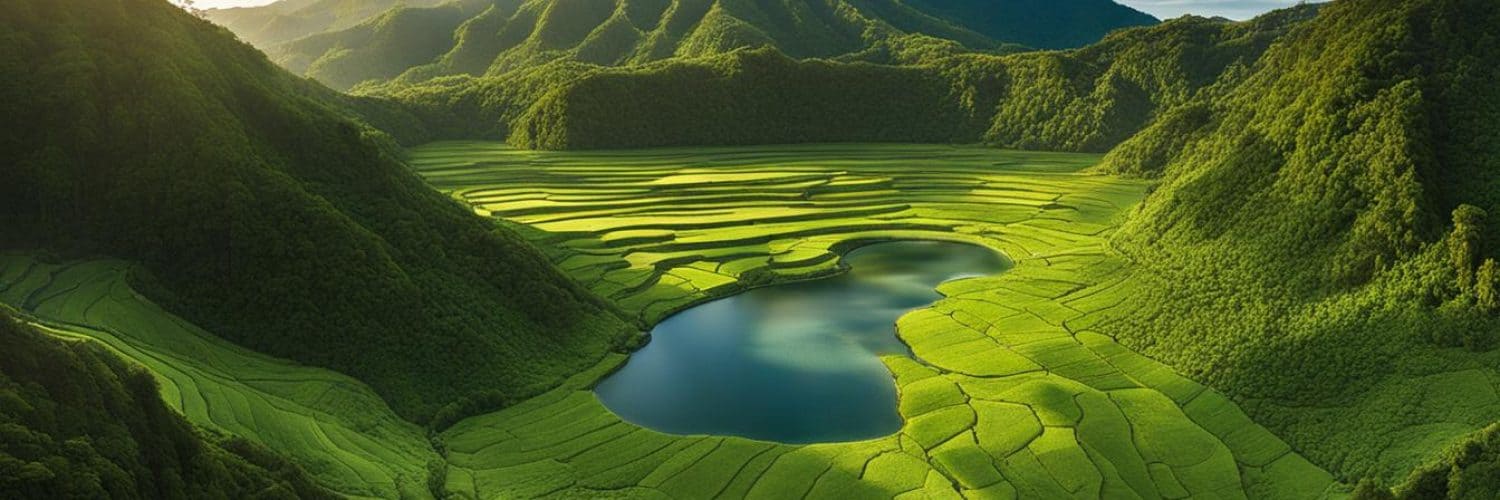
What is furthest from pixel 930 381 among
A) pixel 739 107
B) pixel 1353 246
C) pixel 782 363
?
pixel 739 107

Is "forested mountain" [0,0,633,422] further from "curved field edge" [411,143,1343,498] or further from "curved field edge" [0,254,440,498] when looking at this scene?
"curved field edge" [411,143,1343,498]

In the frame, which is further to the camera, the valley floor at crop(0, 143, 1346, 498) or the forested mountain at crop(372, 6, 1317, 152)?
the forested mountain at crop(372, 6, 1317, 152)

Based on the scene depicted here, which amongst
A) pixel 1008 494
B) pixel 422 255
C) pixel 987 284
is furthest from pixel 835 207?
pixel 1008 494

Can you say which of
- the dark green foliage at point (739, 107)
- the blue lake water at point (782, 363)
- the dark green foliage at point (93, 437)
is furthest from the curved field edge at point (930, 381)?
the dark green foliage at point (739, 107)

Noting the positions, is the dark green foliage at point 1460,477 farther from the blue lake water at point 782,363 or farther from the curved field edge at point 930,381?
the blue lake water at point 782,363

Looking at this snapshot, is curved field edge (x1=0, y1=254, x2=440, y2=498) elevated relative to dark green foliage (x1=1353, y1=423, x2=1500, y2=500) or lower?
elevated

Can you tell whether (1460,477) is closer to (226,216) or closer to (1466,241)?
(1466,241)

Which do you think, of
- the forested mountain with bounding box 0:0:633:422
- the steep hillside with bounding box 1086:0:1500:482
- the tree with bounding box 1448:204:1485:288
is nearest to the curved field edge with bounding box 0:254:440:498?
the forested mountain with bounding box 0:0:633:422
